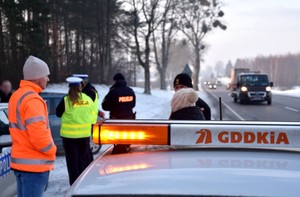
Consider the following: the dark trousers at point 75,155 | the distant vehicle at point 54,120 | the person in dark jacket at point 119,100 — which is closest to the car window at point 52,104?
the distant vehicle at point 54,120

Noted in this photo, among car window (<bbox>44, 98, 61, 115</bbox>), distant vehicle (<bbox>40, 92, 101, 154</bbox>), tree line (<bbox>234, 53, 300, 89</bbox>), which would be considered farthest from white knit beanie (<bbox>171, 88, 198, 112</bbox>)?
tree line (<bbox>234, 53, 300, 89</bbox>)

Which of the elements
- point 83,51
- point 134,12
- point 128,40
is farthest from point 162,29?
point 134,12

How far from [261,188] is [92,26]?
40.7 m

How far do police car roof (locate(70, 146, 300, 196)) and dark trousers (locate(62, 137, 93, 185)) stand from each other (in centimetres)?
409

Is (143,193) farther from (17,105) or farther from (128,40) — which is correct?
(128,40)

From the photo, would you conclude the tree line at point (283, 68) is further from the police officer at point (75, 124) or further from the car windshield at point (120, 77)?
the police officer at point (75, 124)

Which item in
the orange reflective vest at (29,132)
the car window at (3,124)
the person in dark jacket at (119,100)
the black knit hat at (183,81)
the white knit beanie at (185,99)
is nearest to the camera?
the orange reflective vest at (29,132)

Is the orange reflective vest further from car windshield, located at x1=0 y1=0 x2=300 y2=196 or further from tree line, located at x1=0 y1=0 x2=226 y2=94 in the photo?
tree line, located at x1=0 y1=0 x2=226 y2=94

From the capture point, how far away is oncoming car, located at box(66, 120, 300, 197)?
5.06 feet

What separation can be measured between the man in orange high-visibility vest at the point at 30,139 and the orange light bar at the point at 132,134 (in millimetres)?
1445

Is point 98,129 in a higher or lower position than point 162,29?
lower

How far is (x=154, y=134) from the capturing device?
223cm

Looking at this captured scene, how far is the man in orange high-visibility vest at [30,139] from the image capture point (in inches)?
141

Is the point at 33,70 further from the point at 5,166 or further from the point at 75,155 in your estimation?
the point at 75,155
